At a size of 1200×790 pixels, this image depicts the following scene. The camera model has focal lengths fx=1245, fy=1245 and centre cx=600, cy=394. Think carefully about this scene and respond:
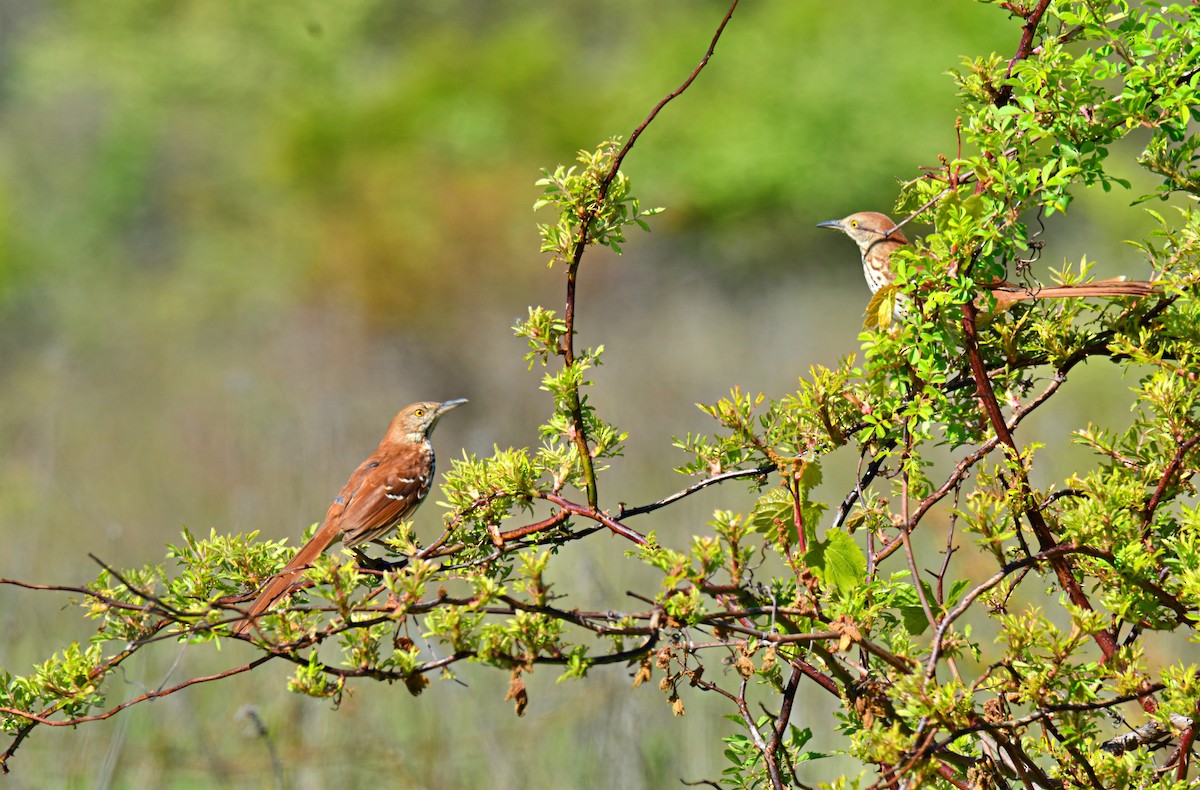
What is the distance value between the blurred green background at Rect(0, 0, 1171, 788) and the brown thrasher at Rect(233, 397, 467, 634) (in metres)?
0.74

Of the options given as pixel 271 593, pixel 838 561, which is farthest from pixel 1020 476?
pixel 271 593

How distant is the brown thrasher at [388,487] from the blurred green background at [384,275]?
29.1 inches

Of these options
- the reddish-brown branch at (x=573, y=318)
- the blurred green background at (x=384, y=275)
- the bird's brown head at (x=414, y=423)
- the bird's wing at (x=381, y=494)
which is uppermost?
the blurred green background at (x=384, y=275)

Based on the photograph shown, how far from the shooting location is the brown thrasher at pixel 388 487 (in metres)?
3.54

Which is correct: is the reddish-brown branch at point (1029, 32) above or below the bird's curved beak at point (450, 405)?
below

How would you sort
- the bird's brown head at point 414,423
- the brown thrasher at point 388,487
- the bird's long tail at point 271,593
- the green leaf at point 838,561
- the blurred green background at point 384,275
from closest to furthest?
1. the bird's long tail at point 271,593
2. the green leaf at point 838,561
3. the brown thrasher at point 388,487
4. the bird's brown head at point 414,423
5. the blurred green background at point 384,275

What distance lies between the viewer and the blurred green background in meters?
4.69

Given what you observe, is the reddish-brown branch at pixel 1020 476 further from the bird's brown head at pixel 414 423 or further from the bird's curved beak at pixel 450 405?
the bird's brown head at pixel 414 423

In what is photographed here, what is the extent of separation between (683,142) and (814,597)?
57.5ft

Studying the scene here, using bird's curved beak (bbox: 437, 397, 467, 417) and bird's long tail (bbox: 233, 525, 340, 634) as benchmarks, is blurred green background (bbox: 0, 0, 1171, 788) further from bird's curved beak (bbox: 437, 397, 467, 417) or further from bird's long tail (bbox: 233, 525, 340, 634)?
bird's long tail (bbox: 233, 525, 340, 634)

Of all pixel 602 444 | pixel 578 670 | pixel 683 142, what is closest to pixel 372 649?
pixel 578 670

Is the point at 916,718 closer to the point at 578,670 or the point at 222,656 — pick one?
the point at 578,670

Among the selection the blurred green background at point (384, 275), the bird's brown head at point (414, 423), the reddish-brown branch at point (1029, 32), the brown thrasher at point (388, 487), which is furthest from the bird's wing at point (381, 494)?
the reddish-brown branch at point (1029, 32)

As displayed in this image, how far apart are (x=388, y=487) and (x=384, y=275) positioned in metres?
11.7
